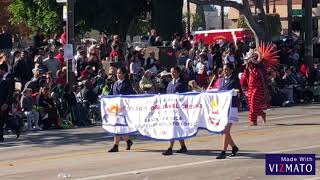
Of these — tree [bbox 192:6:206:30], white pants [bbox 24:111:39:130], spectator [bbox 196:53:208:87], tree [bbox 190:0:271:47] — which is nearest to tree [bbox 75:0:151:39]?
tree [bbox 190:0:271:47]

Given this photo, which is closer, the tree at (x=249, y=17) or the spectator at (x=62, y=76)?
the spectator at (x=62, y=76)

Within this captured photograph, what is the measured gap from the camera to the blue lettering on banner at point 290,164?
34.4 feet

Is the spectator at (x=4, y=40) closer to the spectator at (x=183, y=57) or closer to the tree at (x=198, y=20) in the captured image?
the spectator at (x=183, y=57)

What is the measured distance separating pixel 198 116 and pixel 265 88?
6.49m

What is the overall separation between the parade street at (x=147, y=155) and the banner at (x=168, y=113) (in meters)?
0.49

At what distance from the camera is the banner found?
620 inches

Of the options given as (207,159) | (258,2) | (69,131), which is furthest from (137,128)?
(258,2)

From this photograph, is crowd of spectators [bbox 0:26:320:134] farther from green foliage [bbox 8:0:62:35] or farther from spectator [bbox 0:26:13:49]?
green foliage [bbox 8:0:62:35]

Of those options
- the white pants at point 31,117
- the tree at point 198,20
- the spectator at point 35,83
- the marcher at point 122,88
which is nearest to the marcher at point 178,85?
the marcher at point 122,88

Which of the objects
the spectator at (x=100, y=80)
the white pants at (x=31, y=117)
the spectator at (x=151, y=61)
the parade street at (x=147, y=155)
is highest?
the spectator at (x=151, y=61)

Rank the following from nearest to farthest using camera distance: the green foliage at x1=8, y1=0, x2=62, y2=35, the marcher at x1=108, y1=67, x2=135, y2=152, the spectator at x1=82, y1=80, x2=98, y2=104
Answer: the marcher at x1=108, y1=67, x2=135, y2=152, the spectator at x1=82, y1=80, x2=98, y2=104, the green foliage at x1=8, y1=0, x2=62, y2=35

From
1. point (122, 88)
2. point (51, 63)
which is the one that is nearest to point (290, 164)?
point (122, 88)

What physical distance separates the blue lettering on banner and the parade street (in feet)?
3.97

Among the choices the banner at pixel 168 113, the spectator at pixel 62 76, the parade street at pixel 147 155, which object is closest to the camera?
the parade street at pixel 147 155
